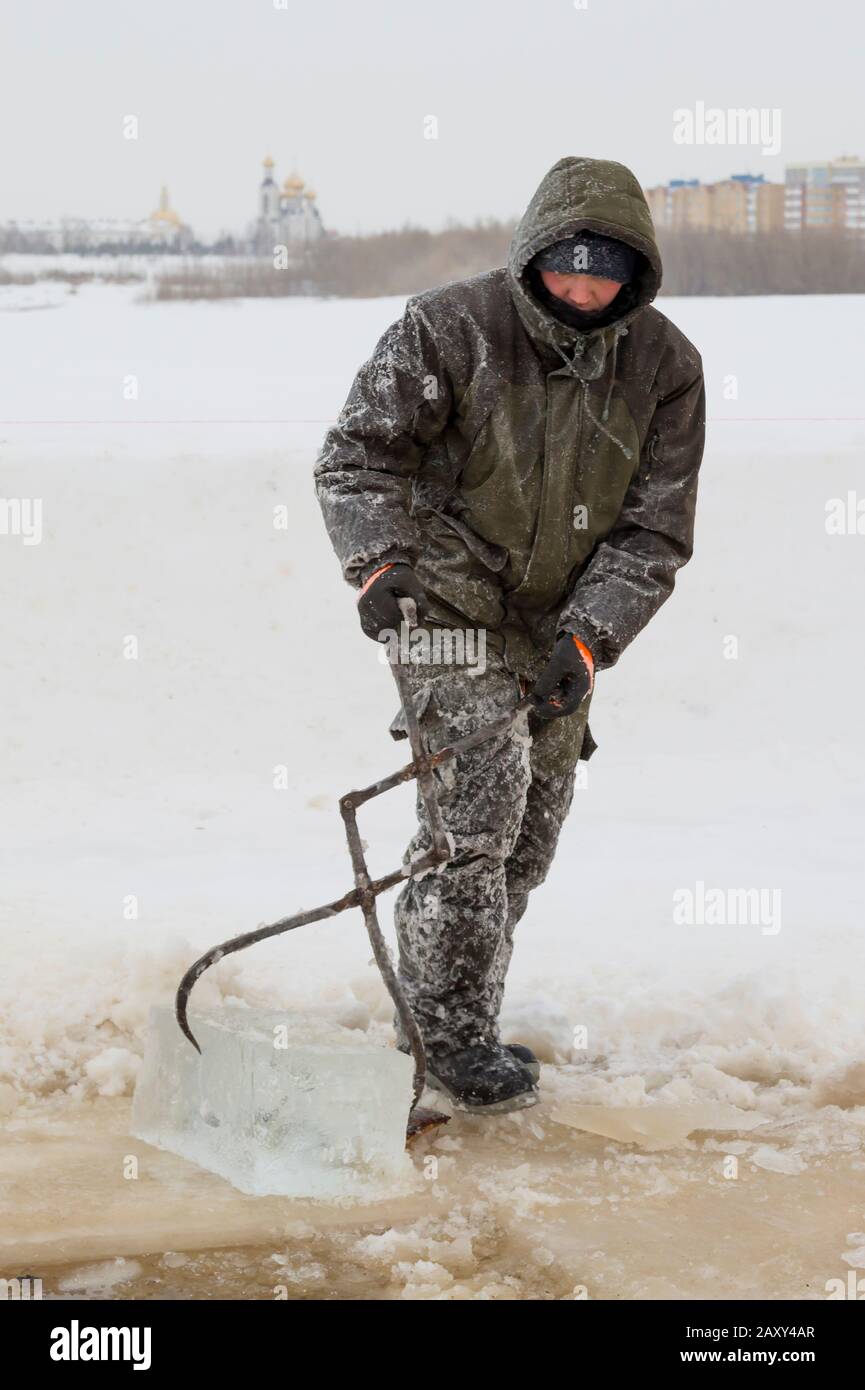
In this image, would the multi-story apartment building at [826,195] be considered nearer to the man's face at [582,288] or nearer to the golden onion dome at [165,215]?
the golden onion dome at [165,215]

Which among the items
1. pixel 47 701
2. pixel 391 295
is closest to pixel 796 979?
pixel 47 701

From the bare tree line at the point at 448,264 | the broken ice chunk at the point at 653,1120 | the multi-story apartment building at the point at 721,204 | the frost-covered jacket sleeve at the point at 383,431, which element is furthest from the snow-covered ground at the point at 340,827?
the frost-covered jacket sleeve at the point at 383,431

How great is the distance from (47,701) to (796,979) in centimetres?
388

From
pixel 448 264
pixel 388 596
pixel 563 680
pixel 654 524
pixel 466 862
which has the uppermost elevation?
pixel 448 264

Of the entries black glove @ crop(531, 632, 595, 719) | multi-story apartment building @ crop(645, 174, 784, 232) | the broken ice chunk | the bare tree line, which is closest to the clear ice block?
the broken ice chunk

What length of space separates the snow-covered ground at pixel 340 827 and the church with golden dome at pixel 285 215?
517 millimetres

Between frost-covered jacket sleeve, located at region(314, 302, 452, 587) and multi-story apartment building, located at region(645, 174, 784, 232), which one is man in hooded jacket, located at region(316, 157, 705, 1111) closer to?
frost-covered jacket sleeve, located at region(314, 302, 452, 587)

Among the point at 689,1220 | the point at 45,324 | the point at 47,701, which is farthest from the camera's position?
the point at 45,324

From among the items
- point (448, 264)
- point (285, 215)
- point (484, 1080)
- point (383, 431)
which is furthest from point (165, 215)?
point (484, 1080)

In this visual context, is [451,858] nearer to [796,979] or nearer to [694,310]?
[796,979]

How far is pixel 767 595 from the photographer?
24.8 ft

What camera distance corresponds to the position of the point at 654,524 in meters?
3.10

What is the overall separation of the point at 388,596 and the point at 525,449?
44cm

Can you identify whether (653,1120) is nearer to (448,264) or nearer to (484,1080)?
(484,1080)
